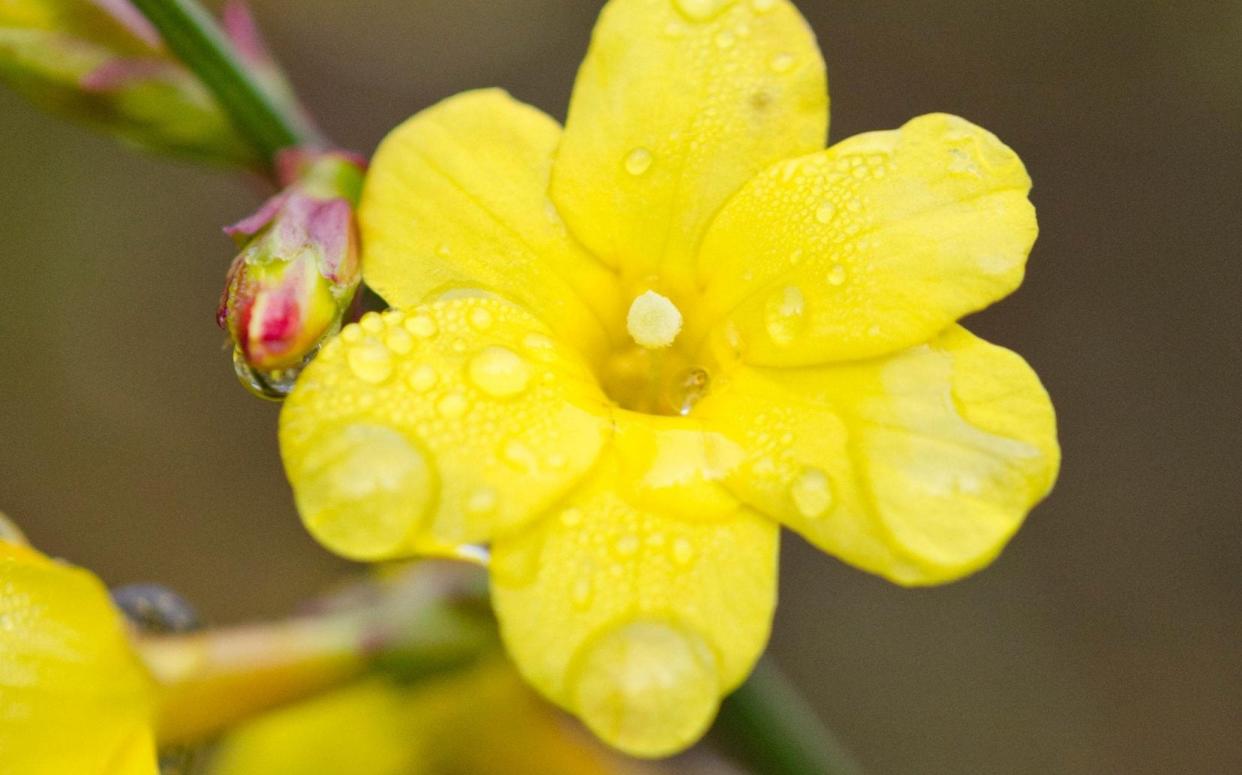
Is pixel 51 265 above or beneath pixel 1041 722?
above

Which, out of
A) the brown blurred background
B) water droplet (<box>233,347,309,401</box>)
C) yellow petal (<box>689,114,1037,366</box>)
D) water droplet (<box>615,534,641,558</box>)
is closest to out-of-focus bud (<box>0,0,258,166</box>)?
water droplet (<box>233,347,309,401</box>)

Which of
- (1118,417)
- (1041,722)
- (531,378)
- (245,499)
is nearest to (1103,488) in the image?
(1118,417)

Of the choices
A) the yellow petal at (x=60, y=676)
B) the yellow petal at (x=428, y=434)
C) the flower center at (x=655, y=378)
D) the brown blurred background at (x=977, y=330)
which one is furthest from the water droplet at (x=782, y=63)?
the brown blurred background at (x=977, y=330)

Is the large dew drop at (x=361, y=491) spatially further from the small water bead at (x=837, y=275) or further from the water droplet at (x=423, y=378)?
the small water bead at (x=837, y=275)

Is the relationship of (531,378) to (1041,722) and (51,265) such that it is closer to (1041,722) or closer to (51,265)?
(1041,722)

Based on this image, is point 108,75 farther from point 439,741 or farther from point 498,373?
point 439,741

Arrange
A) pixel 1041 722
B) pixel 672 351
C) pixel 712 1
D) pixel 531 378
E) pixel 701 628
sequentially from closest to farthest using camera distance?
pixel 701 628
pixel 531 378
pixel 712 1
pixel 672 351
pixel 1041 722

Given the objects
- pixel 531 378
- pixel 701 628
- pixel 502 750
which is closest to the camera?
pixel 701 628
